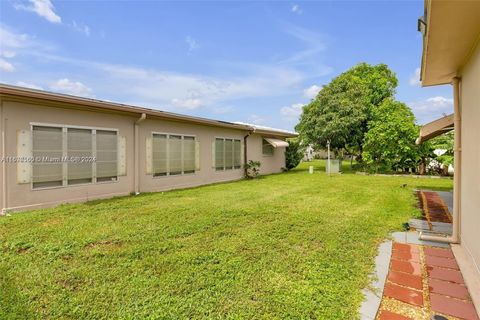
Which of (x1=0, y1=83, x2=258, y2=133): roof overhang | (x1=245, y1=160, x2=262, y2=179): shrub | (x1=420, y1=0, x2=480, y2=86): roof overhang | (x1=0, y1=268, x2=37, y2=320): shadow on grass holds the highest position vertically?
(x1=0, y1=83, x2=258, y2=133): roof overhang

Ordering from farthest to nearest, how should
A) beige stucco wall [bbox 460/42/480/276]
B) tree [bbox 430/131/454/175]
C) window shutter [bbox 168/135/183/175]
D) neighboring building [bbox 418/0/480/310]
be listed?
tree [bbox 430/131/454/175] → window shutter [bbox 168/135/183/175] → beige stucco wall [bbox 460/42/480/276] → neighboring building [bbox 418/0/480/310]

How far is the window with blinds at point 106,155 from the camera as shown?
370 inches

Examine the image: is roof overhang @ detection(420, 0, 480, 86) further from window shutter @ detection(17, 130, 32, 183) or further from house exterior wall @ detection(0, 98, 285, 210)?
window shutter @ detection(17, 130, 32, 183)

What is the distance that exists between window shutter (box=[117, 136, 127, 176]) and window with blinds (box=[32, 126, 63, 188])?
2.05m

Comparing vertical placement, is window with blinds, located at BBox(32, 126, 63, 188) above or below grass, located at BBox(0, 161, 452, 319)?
above

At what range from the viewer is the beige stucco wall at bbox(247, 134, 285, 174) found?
18453 millimetres

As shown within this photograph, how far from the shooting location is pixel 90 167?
9.13 metres

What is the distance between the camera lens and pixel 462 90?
491cm

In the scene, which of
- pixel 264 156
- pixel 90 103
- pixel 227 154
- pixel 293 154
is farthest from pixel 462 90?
pixel 293 154

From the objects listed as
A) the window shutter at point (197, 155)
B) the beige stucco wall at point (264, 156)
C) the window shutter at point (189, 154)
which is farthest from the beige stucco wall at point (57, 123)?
the beige stucco wall at point (264, 156)

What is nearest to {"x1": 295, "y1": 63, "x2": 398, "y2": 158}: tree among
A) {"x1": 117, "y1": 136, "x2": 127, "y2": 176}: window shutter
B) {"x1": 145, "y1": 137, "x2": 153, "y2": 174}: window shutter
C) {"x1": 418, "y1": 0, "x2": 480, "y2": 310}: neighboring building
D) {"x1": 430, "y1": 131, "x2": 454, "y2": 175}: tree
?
{"x1": 430, "y1": 131, "x2": 454, "y2": 175}: tree

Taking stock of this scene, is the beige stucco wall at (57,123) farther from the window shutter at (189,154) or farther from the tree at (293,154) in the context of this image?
the tree at (293,154)

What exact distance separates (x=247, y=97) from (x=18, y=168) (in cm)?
2244

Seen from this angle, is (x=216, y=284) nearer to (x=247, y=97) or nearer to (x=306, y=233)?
(x=306, y=233)
